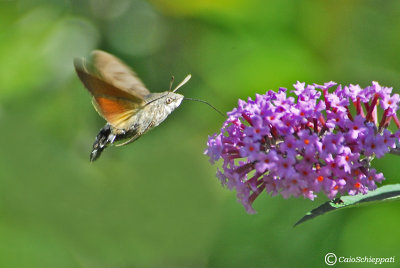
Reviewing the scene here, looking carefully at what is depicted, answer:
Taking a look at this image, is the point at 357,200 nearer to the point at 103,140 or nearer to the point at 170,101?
the point at 170,101

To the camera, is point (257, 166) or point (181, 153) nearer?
point (257, 166)

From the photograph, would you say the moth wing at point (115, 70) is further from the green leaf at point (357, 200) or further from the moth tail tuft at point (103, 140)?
the green leaf at point (357, 200)

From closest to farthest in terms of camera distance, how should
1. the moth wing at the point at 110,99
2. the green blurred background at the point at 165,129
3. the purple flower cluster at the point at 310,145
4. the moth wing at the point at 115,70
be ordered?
the purple flower cluster at the point at 310,145, the moth wing at the point at 110,99, the moth wing at the point at 115,70, the green blurred background at the point at 165,129

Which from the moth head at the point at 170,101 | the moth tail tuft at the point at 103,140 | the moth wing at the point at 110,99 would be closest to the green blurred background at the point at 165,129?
the moth head at the point at 170,101

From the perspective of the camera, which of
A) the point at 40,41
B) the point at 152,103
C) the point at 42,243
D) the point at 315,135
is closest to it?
the point at 315,135

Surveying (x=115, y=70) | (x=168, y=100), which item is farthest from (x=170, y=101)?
(x=115, y=70)

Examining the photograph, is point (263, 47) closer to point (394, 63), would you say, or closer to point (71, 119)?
point (394, 63)

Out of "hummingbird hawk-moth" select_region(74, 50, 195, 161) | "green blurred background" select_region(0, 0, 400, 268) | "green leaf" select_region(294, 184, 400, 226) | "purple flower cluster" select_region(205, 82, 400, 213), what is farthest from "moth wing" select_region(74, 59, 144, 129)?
"green blurred background" select_region(0, 0, 400, 268)

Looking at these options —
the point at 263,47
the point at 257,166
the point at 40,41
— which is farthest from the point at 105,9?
the point at 257,166
